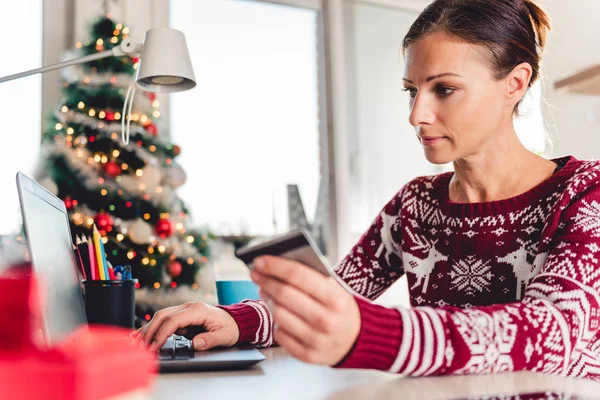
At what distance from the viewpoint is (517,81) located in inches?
44.2

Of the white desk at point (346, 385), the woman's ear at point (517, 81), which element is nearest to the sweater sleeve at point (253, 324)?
the white desk at point (346, 385)

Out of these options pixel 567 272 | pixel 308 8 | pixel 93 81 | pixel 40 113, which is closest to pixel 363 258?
pixel 567 272

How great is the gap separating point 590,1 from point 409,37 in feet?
7.80

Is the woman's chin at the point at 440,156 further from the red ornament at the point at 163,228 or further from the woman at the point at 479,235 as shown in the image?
the red ornament at the point at 163,228

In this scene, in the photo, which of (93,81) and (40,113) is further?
(40,113)

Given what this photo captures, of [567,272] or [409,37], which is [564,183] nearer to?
[567,272]

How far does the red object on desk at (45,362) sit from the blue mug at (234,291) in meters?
1.25

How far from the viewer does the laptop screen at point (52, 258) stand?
2.00ft

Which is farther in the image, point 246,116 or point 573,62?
point 246,116

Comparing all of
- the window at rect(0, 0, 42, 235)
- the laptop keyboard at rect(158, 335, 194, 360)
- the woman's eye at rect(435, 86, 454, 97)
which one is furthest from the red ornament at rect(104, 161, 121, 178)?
the woman's eye at rect(435, 86, 454, 97)

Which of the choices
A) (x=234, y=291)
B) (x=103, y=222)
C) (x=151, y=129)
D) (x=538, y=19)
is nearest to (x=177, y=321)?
(x=234, y=291)

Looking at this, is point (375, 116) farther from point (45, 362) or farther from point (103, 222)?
point (45, 362)

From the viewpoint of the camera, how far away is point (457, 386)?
0.61 meters

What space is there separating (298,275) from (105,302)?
59 cm
